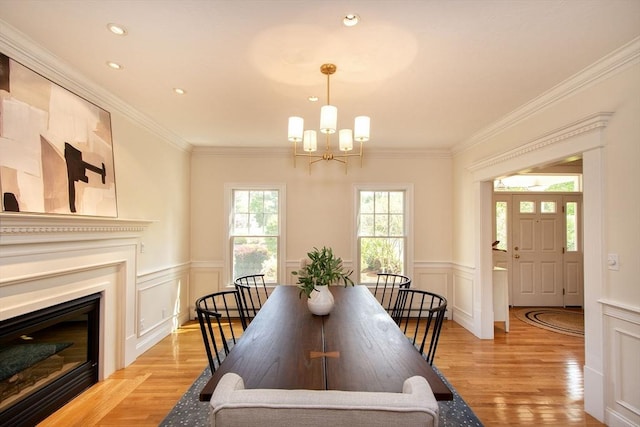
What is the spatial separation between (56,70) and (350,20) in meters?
2.19

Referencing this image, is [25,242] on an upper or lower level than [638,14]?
lower

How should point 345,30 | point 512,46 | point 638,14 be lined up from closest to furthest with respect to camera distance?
point 638,14 < point 345,30 < point 512,46

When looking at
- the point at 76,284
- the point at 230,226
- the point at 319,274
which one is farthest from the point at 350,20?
the point at 230,226

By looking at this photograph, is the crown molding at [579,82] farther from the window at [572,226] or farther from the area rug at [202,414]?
the window at [572,226]

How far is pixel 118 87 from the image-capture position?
280cm

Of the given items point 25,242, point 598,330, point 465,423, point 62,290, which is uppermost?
point 25,242

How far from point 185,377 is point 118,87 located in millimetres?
2690

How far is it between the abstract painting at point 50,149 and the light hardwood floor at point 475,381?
5.00 ft

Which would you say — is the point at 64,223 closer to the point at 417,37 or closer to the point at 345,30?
the point at 345,30

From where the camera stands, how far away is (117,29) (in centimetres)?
194

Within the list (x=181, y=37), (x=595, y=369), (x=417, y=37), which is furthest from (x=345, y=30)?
(x=595, y=369)

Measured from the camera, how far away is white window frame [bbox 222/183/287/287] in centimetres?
487

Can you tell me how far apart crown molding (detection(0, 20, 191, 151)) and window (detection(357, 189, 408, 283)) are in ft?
10.6

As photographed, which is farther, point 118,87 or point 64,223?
point 118,87
